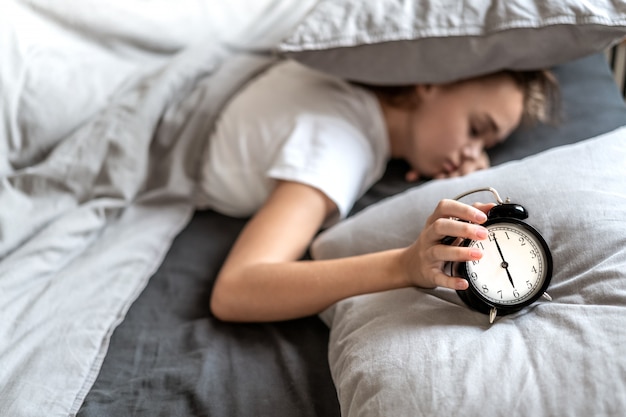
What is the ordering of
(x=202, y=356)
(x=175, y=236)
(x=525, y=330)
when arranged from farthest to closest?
1. (x=175, y=236)
2. (x=202, y=356)
3. (x=525, y=330)

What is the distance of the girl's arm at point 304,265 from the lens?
31.1 inches

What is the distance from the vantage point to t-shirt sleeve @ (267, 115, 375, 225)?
1.14 m

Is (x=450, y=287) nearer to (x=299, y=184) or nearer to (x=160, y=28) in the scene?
(x=299, y=184)

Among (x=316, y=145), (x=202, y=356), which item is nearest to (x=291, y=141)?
(x=316, y=145)

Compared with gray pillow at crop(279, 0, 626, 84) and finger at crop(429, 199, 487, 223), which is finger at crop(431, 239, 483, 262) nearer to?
finger at crop(429, 199, 487, 223)

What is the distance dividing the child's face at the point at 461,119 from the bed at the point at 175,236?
76 millimetres

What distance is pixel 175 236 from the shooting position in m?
1.24

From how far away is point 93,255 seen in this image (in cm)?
111

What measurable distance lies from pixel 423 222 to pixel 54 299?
56cm

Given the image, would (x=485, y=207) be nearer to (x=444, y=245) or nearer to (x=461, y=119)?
(x=444, y=245)

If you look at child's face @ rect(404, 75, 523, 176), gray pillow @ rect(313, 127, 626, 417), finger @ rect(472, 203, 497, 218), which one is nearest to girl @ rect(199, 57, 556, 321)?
child's face @ rect(404, 75, 523, 176)

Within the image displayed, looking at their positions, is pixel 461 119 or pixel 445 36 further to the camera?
pixel 461 119

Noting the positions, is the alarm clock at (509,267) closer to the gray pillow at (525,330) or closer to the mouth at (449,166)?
the gray pillow at (525,330)

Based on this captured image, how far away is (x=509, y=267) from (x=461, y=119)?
1.76ft
